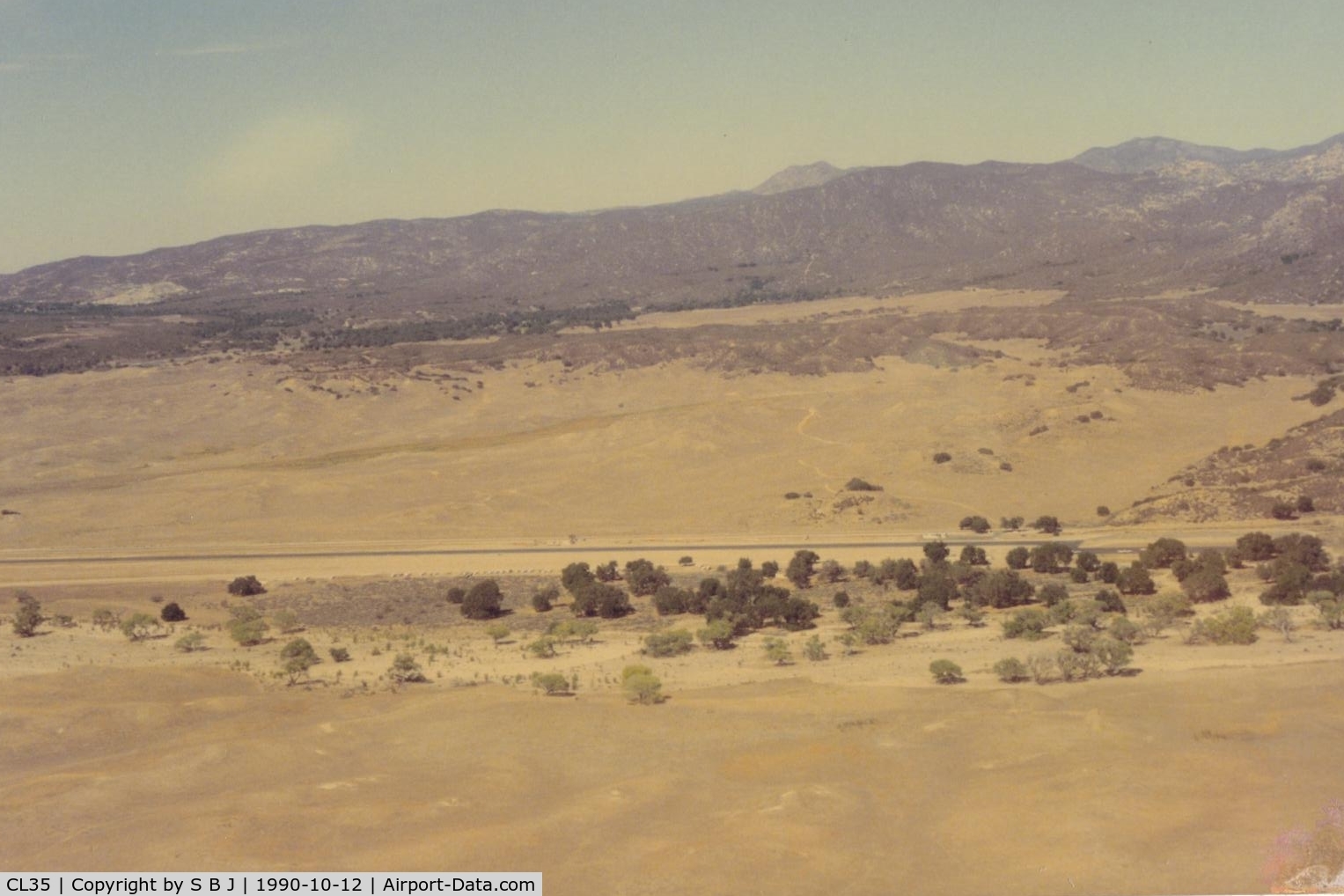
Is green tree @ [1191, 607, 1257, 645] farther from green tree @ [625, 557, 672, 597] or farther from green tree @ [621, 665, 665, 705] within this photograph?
green tree @ [625, 557, 672, 597]

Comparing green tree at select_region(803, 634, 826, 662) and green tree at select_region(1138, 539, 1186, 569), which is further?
green tree at select_region(1138, 539, 1186, 569)

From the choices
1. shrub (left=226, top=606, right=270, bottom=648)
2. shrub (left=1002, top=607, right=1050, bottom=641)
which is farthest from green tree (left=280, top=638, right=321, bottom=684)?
shrub (left=1002, top=607, right=1050, bottom=641)

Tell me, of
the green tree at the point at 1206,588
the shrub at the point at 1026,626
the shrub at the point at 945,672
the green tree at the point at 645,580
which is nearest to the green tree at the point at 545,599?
the green tree at the point at 645,580

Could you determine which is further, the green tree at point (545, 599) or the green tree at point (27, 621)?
the green tree at point (545, 599)

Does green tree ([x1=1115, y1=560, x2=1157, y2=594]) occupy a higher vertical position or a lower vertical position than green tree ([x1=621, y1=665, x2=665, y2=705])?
lower

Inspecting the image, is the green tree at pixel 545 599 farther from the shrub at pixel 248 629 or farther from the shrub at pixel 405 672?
the shrub at pixel 405 672

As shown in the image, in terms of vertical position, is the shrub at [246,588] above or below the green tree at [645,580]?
above
